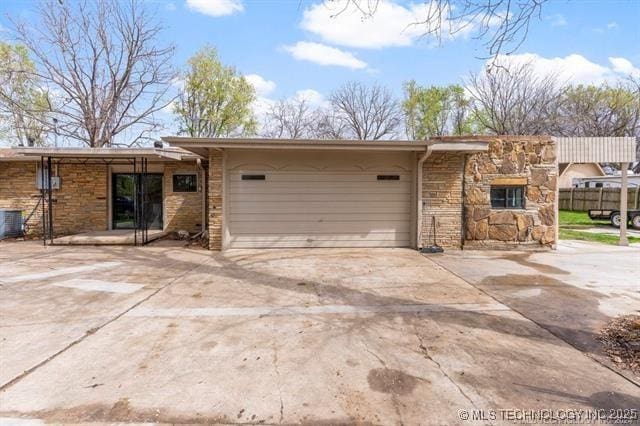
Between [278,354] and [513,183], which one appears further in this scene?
[513,183]

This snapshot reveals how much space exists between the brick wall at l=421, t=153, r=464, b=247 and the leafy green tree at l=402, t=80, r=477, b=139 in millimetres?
18884

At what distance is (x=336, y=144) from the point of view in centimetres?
783

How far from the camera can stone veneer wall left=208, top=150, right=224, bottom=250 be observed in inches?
334

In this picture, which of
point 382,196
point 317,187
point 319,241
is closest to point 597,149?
point 382,196

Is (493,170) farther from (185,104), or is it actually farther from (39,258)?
(185,104)

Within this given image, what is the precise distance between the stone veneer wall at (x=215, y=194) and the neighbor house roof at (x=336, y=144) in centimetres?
68

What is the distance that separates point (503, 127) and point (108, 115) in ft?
76.8

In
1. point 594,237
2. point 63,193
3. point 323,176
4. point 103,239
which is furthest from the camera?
point 594,237

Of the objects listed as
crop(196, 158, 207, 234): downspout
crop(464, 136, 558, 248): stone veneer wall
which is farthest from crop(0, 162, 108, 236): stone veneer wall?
crop(464, 136, 558, 248): stone veneer wall

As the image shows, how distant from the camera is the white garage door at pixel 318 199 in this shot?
891cm

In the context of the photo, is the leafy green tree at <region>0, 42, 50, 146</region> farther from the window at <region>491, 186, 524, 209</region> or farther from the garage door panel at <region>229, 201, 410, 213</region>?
the window at <region>491, 186, 524, 209</region>

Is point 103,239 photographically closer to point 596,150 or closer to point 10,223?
point 10,223

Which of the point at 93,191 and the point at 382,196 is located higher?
the point at 93,191

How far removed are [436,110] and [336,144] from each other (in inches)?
849
